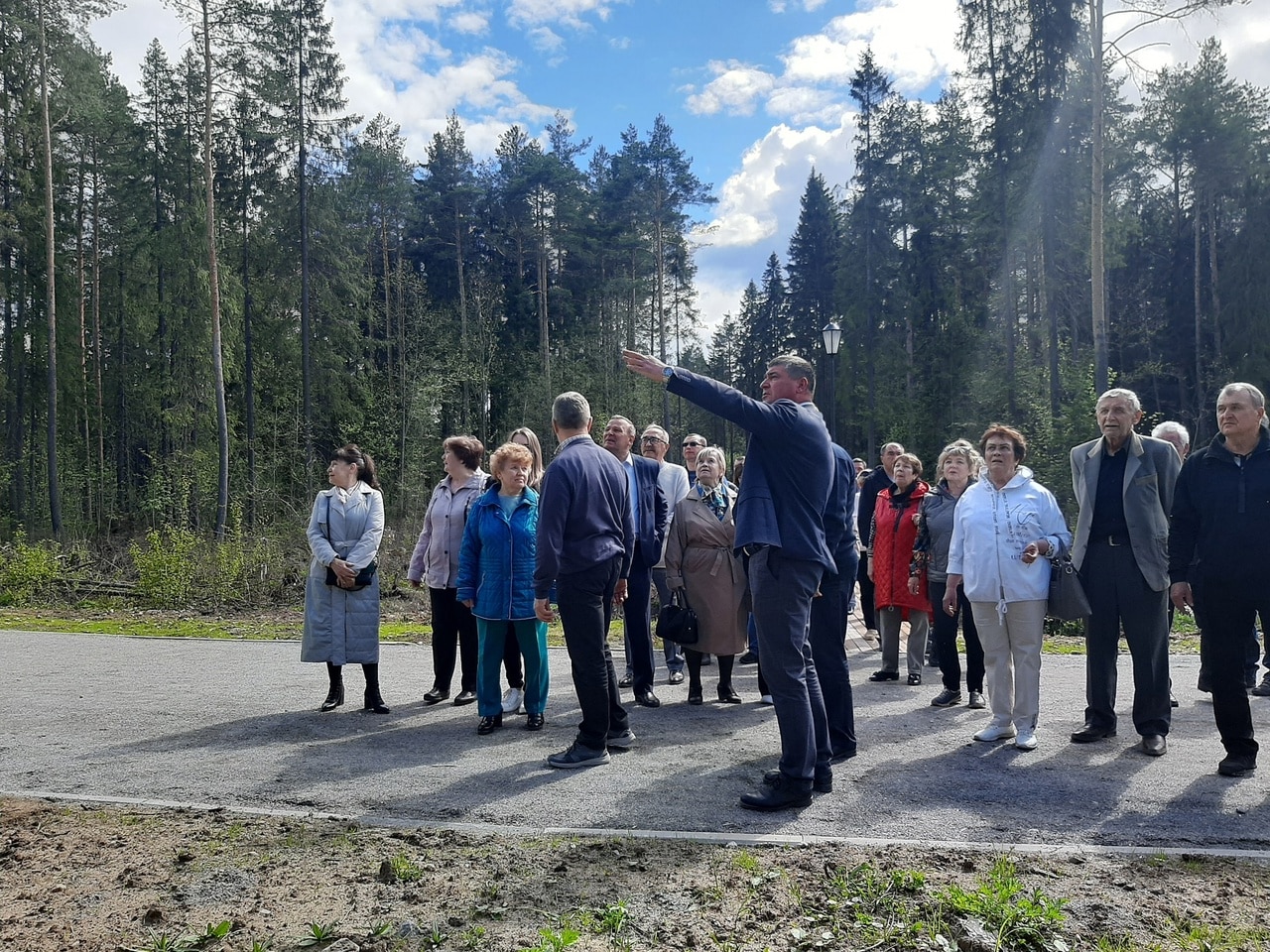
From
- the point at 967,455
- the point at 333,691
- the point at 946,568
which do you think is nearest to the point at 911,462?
the point at 967,455

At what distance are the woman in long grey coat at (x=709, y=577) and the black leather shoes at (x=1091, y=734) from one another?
2423 mm

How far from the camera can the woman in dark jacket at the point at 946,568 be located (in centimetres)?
717

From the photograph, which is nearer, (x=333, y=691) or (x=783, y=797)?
(x=783, y=797)

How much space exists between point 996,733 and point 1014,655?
523mm

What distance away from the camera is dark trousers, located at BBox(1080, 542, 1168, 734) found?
568 cm

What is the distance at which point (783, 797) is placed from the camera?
4.46 metres

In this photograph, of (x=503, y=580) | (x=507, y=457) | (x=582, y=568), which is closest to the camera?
(x=582, y=568)

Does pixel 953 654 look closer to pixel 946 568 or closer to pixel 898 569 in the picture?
pixel 946 568

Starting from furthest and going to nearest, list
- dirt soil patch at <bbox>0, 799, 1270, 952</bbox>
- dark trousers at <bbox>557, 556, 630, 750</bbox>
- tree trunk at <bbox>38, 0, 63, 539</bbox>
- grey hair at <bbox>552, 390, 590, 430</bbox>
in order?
tree trunk at <bbox>38, 0, 63, 539</bbox>
grey hair at <bbox>552, 390, 590, 430</bbox>
dark trousers at <bbox>557, 556, 630, 750</bbox>
dirt soil patch at <bbox>0, 799, 1270, 952</bbox>

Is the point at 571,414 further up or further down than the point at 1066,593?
further up

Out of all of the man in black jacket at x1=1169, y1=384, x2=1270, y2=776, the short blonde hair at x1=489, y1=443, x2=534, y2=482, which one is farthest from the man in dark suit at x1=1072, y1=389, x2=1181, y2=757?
the short blonde hair at x1=489, y1=443, x2=534, y2=482

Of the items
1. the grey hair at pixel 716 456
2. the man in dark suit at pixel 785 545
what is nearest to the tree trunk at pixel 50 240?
the grey hair at pixel 716 456

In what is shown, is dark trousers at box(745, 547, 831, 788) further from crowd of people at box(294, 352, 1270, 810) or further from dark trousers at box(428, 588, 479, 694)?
dark trousers at box(428, 588, 479, 694)

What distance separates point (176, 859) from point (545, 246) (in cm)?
4363
